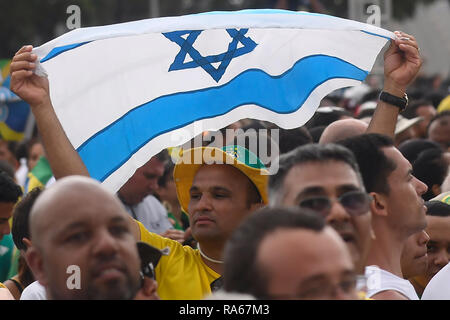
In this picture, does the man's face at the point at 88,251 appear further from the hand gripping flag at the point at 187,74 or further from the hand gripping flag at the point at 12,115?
the hand gripping flag at the point at 12,115

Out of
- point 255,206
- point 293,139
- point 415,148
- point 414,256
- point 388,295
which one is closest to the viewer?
point 388,295

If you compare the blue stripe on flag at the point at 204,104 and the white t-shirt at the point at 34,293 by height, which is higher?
the blue stripe on flag at the point at 204,104

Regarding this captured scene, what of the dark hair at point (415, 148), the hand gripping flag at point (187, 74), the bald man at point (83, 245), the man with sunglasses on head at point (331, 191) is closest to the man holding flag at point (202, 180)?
the hand gripping flag at point (187, 74)

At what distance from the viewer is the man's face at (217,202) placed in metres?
4.70

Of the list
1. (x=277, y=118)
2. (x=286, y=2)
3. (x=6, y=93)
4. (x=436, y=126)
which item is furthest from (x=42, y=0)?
(x=277, y=118)

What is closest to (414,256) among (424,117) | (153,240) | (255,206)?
(255,206)

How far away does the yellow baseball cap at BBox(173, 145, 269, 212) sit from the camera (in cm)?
477

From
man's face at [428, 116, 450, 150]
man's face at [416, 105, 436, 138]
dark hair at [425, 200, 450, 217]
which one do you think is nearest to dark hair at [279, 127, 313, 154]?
dark hair at [425, 200, 450, 217]

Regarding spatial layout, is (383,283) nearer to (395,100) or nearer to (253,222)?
(253,222)

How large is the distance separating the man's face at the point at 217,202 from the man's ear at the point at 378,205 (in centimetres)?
87

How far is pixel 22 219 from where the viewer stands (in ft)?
17.0

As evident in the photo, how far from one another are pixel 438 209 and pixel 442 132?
421cm

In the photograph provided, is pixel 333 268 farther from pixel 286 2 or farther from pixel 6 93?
pixel 286 2
